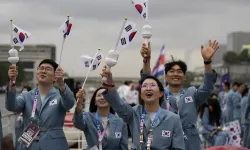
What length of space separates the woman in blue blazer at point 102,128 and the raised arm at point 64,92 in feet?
0.65

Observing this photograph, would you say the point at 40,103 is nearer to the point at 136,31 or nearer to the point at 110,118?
the point at 110,118

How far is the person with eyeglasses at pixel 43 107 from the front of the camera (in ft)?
17.2

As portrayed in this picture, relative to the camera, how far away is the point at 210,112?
31.2ft

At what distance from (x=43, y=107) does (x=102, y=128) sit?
2.42ft

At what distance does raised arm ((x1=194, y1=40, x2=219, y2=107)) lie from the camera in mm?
5168

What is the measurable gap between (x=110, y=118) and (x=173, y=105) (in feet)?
2.53

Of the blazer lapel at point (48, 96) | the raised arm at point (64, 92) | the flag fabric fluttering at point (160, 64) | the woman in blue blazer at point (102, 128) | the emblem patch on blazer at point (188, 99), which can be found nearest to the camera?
the raised arm at point (64, 92)

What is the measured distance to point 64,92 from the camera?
522cm

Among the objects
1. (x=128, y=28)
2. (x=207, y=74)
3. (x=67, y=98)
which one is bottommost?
(x=67, y=98)

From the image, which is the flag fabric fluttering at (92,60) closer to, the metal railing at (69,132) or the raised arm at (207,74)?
the raised arm at (207,74)

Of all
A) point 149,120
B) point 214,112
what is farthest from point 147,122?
point 214,112

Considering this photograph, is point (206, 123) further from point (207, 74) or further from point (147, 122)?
point (147, 122)

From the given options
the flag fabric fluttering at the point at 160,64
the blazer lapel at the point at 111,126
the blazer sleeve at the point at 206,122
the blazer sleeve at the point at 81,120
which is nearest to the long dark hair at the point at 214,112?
the blazer sleeve at the point at 206,122

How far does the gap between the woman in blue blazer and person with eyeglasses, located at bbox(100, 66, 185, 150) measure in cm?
96
